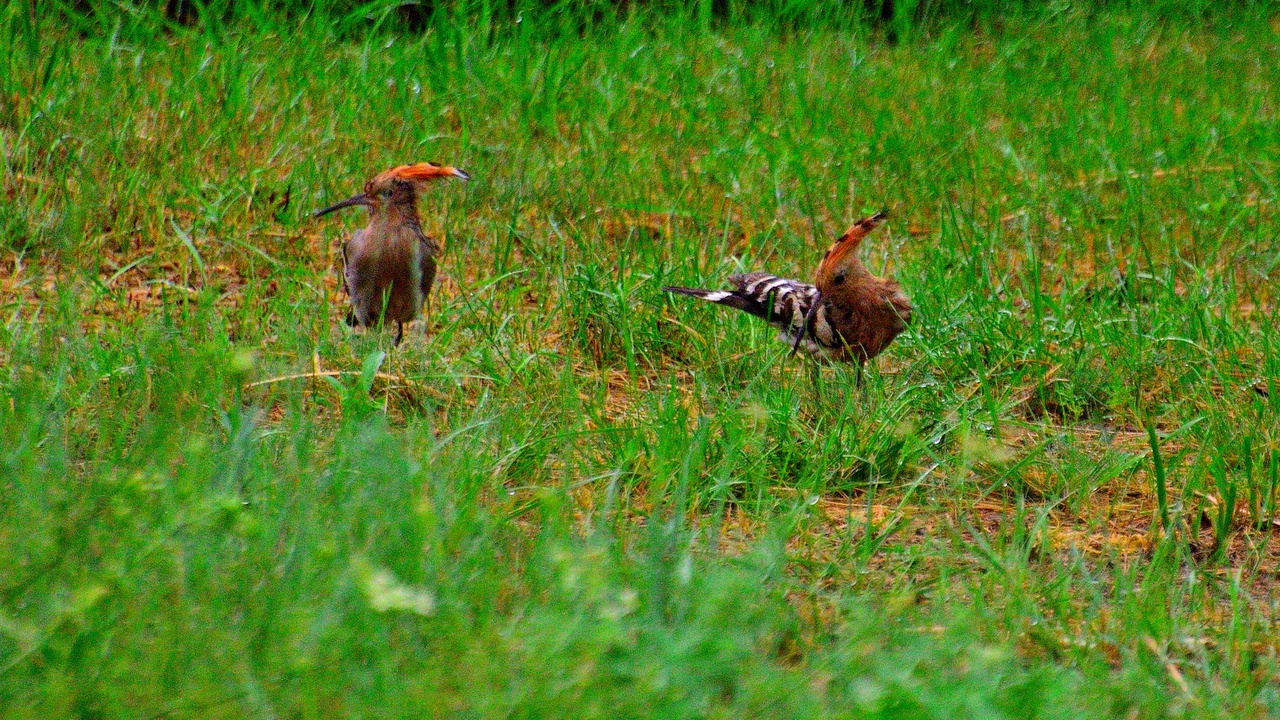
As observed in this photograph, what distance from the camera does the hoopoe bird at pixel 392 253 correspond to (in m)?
5.16

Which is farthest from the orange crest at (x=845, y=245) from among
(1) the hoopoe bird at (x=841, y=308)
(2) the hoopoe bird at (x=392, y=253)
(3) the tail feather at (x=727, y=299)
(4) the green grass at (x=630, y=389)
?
(2) the hoopoe bird at (x=392, y=253)

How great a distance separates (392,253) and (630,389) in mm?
1044

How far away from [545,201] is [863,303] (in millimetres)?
2108

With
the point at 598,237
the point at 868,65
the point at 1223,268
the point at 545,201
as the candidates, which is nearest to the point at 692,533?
the point at 598,237

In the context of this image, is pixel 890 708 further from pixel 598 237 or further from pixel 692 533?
pixel 598 237

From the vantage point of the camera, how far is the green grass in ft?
7.71

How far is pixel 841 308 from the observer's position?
16.6 ft

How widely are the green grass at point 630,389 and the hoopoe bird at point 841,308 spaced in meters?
0.18

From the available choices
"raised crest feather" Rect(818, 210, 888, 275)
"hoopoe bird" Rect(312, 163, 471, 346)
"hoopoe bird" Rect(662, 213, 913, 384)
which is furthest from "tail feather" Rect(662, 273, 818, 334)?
"hoopoe bird" Rect(312, 163, 471, 346)

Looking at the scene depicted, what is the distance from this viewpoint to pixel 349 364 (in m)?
4.71

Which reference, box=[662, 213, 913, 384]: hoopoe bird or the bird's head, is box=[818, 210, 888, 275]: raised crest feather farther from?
the bird's head

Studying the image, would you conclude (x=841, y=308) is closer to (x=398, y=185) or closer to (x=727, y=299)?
(x=727, y=299)

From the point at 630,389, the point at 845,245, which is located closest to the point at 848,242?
the point at 845,245

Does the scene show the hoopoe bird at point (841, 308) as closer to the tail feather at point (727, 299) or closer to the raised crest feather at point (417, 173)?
the tail feather at point (727, 299)
